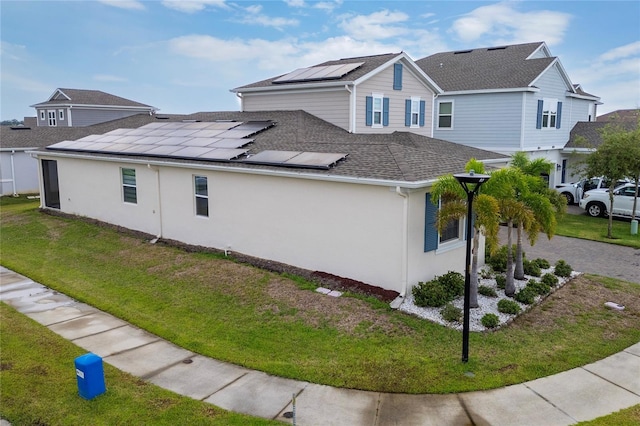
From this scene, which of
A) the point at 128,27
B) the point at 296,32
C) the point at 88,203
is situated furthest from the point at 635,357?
the point at 128,27

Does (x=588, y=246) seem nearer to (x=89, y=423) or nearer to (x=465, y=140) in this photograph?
(x=465, y=140)

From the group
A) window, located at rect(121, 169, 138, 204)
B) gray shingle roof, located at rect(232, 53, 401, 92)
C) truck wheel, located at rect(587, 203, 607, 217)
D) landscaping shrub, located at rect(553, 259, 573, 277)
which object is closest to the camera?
landscaping shrub, located at rect(553, 259, 573, 277)

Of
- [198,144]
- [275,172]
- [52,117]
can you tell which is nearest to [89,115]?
[52,117]

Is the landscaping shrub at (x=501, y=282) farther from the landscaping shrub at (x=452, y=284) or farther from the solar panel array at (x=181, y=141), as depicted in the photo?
the solar panel array at (x=181, y=141)

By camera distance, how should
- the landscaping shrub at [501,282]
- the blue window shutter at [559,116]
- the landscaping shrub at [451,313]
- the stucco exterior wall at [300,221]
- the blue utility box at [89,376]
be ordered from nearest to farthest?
1. the blue utility box at [89,376]
2. the landscaping shrub at [451,313]
3. the stucco exterior wall at [300,221]
4. the landscaping shrub at [501,282]
5. the blue window shutter at [559,116]

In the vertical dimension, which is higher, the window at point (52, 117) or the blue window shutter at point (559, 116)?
the window at point (52, 117)

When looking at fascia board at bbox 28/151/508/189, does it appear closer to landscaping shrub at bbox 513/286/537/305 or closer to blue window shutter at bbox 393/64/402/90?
landscaping shrub at bbox 513/286/537/305

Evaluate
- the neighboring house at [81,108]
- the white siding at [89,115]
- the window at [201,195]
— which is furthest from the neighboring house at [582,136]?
the white siding at [89,115]

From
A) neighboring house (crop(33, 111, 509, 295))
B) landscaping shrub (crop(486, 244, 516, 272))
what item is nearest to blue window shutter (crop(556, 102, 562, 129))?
neighboring house (crop(33, 111, 509, 295))
